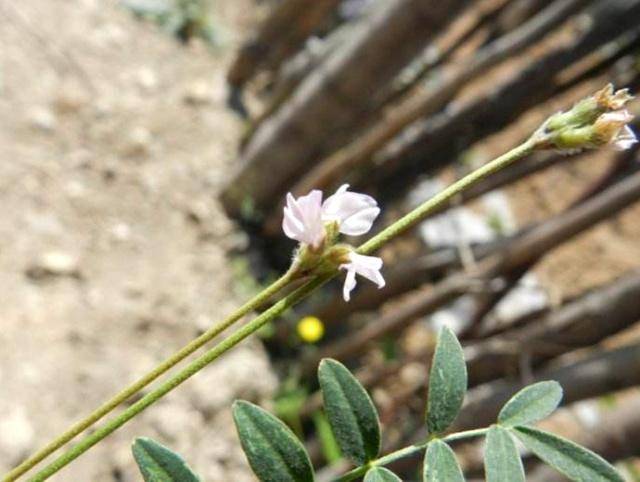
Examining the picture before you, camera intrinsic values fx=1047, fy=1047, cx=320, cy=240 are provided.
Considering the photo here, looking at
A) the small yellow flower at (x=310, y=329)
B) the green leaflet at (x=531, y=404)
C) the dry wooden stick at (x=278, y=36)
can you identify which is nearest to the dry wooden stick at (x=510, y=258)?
the small yellow flower at (x=310, y=329)

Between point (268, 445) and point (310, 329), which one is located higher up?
point (310, 329)

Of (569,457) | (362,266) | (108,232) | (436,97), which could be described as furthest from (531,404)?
(108,232)

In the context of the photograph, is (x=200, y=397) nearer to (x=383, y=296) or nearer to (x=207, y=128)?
(x=383, y=296)

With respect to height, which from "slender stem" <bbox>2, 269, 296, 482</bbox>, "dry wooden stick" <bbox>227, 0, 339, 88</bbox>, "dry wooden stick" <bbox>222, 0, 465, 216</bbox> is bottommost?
"slender stem" <bbox>2, 269, 296, 482</bbox>

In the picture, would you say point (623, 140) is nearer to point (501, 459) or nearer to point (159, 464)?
point (501, 459)

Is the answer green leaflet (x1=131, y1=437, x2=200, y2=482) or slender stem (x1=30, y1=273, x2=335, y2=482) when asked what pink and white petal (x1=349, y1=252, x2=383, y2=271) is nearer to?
slender stem (x1=30, y1=273, x2=335, y2=482)

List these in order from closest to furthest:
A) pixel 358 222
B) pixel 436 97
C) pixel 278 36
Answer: pixel 358 222 → pixel 436 97 → pixel 278 36

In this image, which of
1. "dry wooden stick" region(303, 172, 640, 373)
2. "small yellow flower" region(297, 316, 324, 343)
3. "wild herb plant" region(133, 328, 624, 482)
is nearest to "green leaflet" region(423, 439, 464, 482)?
"wild herb plant" region(133, 328, 624, 482)
